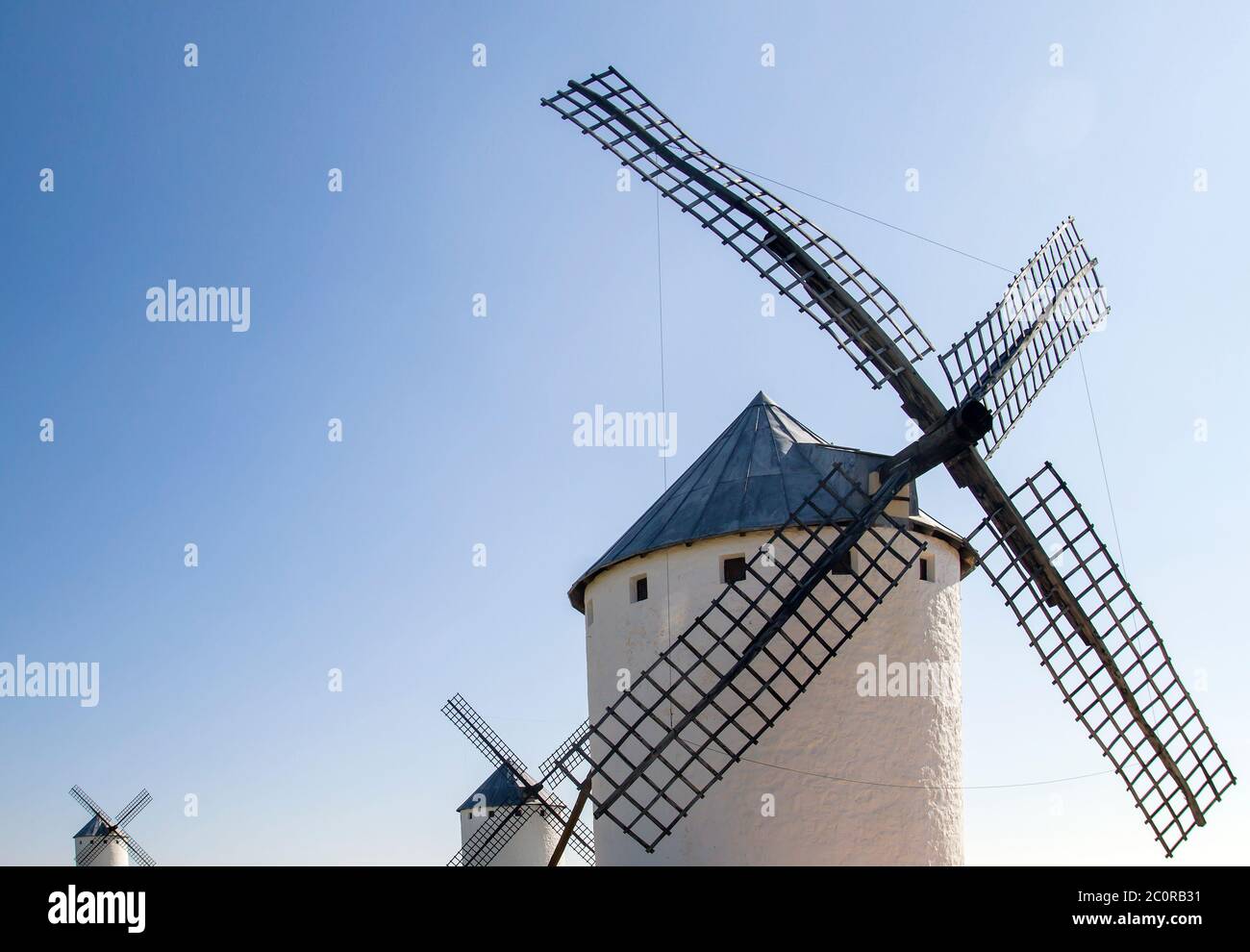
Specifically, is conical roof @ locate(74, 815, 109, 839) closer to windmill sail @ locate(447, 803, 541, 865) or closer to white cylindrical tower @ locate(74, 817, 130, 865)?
white cylindrical tower @ locate(74, 817, 130, 865)

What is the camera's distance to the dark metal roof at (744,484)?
12031 mm

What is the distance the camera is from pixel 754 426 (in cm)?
1359

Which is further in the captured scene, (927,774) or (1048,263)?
(1048,263)

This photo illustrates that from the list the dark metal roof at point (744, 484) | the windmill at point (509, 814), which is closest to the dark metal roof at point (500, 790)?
the windmill at point (509, 814)

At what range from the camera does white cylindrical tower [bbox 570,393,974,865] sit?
11.3 meters

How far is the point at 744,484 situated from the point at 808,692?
226cm
